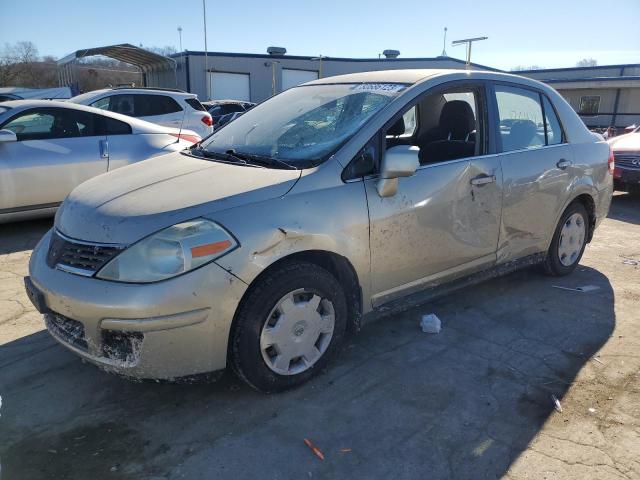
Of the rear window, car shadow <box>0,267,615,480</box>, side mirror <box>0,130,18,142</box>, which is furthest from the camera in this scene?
the rear window

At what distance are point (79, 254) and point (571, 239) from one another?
13.6 ft

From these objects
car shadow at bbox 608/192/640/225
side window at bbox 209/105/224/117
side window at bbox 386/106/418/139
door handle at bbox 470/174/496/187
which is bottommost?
car shadow at bbox 608/192/640/225

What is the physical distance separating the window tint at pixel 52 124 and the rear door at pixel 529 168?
4.85 metres

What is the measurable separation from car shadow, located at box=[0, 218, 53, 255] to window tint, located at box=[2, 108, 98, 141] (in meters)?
1.09

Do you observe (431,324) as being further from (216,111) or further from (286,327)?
(216,111)

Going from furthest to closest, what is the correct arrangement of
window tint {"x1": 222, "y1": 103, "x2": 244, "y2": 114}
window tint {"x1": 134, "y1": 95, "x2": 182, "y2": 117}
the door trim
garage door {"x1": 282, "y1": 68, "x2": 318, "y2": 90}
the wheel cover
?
garage door {"x1": 282, "y1": 68, "x2": 318, "y2": 90}, window tint {"x1": 222, "y1": 103, "x2": 244, "y2": 114}, window tint {"x1": 134, "y1": 95, "x2": 182, "y2": 117}, the door trim, the wheel cover

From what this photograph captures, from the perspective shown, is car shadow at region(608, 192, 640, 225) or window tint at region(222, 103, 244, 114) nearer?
car shadow at region(608, 192, 640, 225)

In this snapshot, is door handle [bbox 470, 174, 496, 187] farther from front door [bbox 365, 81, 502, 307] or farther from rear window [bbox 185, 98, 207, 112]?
rear window [bbox 185, 98, 207, 112]

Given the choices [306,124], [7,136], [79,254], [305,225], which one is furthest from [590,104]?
[79,254]

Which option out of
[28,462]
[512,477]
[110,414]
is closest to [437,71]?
[512,477]

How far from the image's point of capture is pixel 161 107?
1038cm

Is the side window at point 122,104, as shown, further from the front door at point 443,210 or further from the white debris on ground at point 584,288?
the white debris on ground at point 584,288

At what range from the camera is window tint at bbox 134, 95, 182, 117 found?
399 inches

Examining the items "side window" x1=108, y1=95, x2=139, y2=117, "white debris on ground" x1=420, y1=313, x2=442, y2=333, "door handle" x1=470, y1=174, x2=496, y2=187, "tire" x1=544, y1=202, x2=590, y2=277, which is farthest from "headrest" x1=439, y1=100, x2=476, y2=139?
"side window" x1=108, y1=95, x2=139, y2=117
